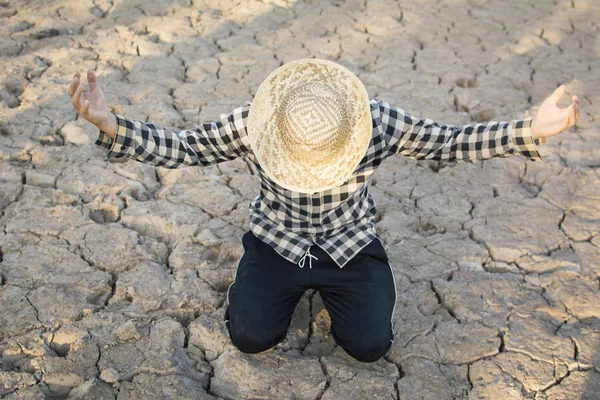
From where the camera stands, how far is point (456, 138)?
6.34 feet

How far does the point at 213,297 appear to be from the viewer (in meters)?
2.16

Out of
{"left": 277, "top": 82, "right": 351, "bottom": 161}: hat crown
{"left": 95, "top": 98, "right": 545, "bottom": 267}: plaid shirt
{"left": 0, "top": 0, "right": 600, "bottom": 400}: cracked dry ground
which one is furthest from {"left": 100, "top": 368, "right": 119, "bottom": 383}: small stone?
{"left": 277, "top": 82, "right": 351, "bottom": 161}: hat crown

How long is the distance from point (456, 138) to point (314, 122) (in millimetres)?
566

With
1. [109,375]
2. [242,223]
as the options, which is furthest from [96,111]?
[242,223]

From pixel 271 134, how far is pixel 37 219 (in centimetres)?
123

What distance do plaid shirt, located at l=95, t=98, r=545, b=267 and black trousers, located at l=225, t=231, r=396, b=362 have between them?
1.8 inches

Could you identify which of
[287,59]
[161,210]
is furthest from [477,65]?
[161,210]

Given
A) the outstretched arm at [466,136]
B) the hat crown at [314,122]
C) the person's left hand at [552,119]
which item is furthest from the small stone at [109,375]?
the person's left hand at [552,119]

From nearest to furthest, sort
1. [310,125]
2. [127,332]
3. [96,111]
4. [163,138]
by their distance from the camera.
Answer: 1. [310,125]
2. [96,111]
3. [163,138]
4. [127,332]

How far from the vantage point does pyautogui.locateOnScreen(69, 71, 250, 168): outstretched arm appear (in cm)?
179

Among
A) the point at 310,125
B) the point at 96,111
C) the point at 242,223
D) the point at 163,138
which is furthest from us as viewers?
the point at 242,223

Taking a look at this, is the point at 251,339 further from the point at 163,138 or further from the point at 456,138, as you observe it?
the point at 456,138

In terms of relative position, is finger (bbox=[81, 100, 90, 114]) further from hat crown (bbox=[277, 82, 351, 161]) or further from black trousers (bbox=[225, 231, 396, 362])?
black trousers (bbox=[225, 231, 396, 362])

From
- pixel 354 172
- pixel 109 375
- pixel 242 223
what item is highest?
pixel 354 172
